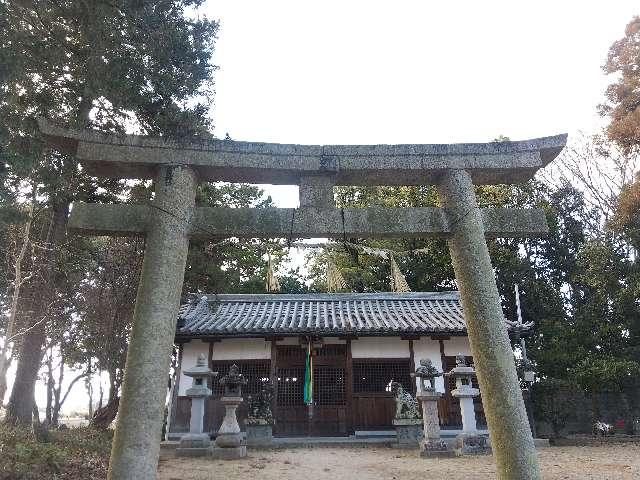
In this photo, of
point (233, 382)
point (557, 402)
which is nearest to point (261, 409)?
point (233, 382)

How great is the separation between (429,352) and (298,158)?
11.6 metres

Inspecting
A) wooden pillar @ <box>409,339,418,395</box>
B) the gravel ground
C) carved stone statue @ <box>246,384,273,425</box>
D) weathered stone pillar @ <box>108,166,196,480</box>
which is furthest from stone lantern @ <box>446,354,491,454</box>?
weathered stone pillar @ <box>108,166,196,480</box>

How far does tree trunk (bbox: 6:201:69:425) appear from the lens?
382 inches

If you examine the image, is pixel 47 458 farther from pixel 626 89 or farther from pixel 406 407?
pixel 626 89

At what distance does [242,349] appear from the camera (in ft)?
49.7

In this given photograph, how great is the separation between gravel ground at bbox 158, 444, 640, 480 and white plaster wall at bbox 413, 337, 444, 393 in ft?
12.8

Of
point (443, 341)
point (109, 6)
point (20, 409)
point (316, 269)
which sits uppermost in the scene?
point (316, 269)

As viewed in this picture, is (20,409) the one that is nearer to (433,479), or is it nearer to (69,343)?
(433,479)

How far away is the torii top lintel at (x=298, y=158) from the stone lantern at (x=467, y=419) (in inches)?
299

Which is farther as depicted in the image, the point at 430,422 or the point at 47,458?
the point at 430,422

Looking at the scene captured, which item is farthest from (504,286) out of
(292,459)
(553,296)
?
(292,459)

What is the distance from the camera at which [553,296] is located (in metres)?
23.5

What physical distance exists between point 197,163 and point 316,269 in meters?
23.0

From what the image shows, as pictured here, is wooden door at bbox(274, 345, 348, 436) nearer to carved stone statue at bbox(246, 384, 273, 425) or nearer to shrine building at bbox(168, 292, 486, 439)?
shrine building at bbox(168, 292, 486, 439)
